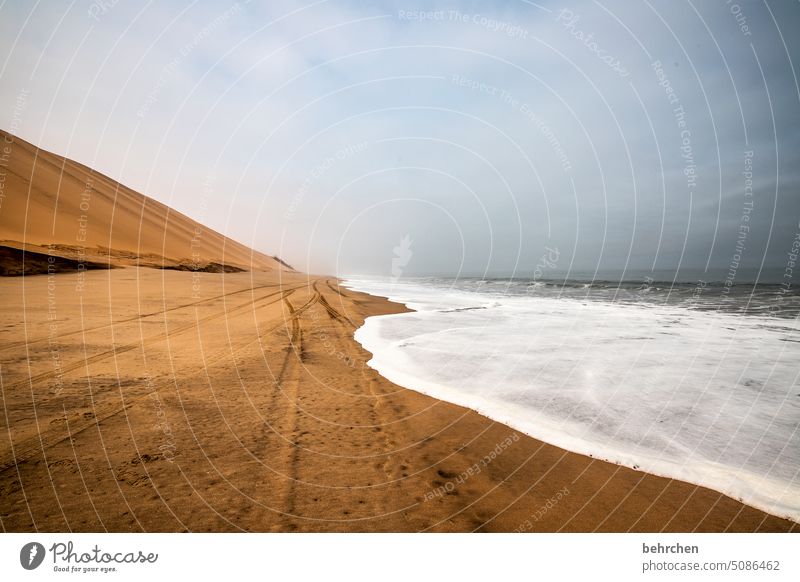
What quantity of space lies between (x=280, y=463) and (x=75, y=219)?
43.4 m

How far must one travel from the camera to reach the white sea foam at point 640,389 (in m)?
4.46

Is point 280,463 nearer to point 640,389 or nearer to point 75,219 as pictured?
point 640,389

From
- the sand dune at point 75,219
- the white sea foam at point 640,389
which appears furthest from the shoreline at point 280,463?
the sand dune at point 75,219

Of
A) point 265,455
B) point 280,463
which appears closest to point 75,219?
point 265,455

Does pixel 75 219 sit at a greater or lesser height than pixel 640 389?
greater

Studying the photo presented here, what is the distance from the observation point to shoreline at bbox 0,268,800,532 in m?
3.27

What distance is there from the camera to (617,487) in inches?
153

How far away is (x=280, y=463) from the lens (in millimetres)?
4066

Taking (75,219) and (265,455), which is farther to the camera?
(75,219)

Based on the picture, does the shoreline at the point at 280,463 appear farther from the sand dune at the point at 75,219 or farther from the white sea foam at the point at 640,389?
the sand dune at the point at 75,219

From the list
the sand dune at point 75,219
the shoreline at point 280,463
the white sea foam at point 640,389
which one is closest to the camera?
the shoreline at point 280,463

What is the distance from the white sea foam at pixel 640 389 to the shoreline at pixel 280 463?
1.63ft

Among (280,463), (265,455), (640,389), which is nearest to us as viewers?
(280,463)

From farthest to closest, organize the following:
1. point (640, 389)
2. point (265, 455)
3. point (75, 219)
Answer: point (75, 219) → point (640, 389) → point (265, 455)
